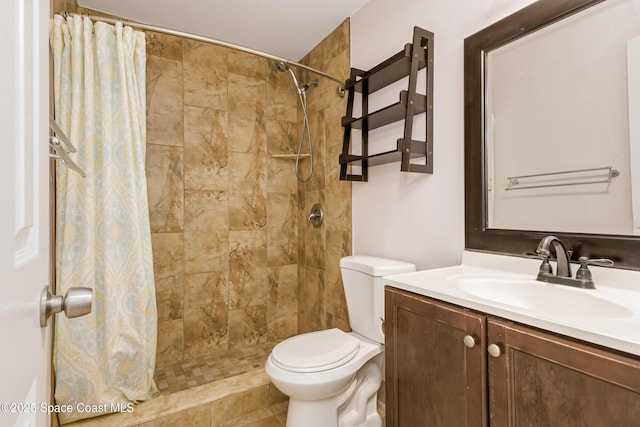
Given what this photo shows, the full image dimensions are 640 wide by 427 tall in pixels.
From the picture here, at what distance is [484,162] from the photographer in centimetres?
129

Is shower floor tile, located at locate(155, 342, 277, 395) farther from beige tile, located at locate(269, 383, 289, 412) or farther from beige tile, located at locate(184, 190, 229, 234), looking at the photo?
beige tile, located at locate(184, 190, 229, 234)

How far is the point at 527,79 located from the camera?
1181mm

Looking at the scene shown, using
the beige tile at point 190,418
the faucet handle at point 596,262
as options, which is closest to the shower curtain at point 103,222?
the beige tile at point 190,418

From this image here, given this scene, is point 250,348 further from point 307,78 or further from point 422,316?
point 307,78

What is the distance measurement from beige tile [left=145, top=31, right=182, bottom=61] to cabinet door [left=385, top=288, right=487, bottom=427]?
2230 millimetres

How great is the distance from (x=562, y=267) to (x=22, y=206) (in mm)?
1292

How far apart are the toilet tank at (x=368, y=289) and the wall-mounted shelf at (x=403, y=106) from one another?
0.49 metres

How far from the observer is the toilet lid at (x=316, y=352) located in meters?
1.38

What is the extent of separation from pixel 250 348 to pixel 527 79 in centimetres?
244

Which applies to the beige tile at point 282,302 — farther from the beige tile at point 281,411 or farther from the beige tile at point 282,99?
the beige tile at point 282,99

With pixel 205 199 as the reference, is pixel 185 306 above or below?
below

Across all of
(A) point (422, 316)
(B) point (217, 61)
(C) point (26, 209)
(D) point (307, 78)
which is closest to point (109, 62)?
(B) point (217, 61)

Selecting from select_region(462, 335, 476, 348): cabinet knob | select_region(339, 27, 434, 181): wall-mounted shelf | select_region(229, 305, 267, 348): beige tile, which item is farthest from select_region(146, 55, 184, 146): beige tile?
select_region(462, 335, 476, 348): cabinet knob

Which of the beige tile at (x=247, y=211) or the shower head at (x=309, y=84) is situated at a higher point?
the shower head at (x=309, y=84)
